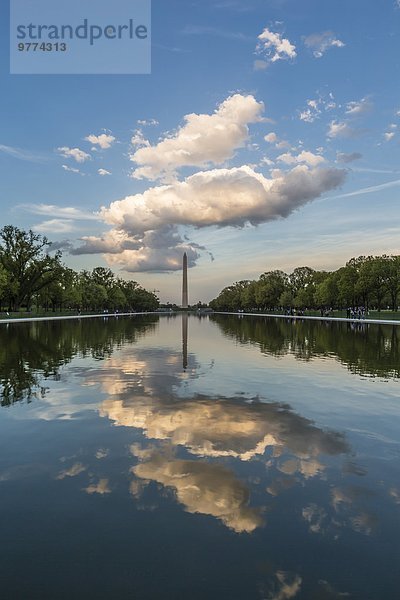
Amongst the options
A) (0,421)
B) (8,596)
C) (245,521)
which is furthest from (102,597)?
(0,421)

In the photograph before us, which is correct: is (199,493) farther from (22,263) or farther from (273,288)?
(273,288)

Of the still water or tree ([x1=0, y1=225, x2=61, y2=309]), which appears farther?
tree ([x1=0, y1=225, x2=61, y2=309])

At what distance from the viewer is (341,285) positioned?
86125 millimetres

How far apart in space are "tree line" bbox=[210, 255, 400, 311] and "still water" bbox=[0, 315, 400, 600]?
70985 millimetres

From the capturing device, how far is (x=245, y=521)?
561cm

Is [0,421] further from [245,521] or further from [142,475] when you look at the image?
[245,521]

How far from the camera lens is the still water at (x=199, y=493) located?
14.6ft

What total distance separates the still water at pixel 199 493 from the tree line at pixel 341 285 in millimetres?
70985

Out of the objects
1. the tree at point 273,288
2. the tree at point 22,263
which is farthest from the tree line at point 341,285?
the tree at point 22,263

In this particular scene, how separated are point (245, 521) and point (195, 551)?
97cm

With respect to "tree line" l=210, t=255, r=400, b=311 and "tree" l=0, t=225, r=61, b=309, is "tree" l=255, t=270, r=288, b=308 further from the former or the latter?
"tree" l=0, t=225, r=61, b=309

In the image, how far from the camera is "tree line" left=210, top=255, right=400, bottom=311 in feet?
259

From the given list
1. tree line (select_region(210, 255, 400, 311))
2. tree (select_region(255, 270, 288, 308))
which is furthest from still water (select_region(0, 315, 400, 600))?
tree (select_region(255, 270, 288, 308))

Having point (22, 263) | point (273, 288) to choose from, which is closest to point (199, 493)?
point (22, 263)
